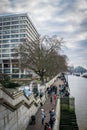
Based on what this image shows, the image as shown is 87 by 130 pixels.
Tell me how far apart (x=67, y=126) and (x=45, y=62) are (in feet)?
79.1

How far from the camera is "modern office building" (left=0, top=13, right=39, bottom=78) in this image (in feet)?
307

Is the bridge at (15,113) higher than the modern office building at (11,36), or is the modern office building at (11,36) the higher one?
the modern office building at (11,36)

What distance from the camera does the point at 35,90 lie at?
27.8 metres

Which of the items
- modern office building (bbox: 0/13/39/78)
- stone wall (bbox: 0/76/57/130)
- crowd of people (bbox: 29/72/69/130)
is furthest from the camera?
modern office building (bbox: 0/13/39/78)

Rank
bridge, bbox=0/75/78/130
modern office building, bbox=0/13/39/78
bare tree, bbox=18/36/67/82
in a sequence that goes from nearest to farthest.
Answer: bridge, bbox=0/75/78/130 → bare tree, bbox=18/36/67/82 → modern office building, bbox=0/13/39/78

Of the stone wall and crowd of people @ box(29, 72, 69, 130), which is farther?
crowd of people @ box(29, 72, 69, 130)

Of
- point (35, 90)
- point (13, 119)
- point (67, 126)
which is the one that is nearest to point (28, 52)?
point (35, 90)

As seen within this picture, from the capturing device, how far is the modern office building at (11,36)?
93.5 meters

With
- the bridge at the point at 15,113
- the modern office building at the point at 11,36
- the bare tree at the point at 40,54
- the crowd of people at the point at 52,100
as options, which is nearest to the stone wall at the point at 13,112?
the bridge at the point at 15,113

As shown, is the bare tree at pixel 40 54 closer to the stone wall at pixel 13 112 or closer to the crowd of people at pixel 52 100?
the crowd of people at pixel 52 100

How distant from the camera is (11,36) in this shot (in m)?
97.1

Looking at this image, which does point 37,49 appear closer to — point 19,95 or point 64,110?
point 64,110

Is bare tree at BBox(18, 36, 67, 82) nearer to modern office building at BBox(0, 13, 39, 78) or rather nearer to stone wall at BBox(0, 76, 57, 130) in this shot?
stone wall at BBox(0, 76, 57, 130)

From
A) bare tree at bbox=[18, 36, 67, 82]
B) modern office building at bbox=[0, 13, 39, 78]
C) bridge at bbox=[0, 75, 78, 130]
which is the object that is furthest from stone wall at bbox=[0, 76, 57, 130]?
modern office building at bbox=[0, 13, 39, 78]
